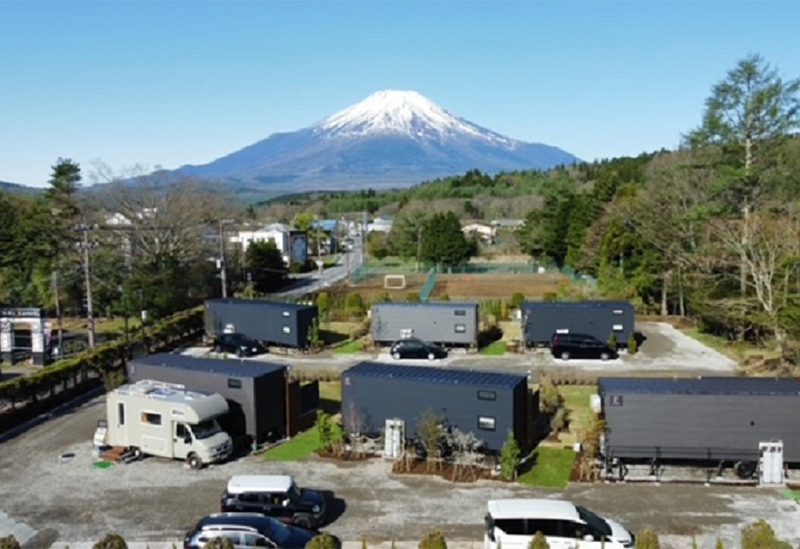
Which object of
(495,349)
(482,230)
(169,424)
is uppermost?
(482,230)

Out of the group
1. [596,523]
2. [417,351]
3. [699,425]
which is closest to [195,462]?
[596,523]

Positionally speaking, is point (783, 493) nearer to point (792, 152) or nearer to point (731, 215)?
point (731, 215)

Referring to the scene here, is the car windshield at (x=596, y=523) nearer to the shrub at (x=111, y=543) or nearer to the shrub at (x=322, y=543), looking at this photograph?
the shrub at (x=322, y=543)

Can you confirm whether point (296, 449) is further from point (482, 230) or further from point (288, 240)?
point (482, 230)

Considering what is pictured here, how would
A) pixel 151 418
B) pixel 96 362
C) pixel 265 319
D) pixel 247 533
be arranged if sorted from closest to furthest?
pixel 247 533
pixel 151 418
pixel 96 362
pixel 265 319

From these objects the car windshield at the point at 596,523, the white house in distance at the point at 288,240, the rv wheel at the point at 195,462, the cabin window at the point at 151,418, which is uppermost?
the white house in distance at the point at 288,240

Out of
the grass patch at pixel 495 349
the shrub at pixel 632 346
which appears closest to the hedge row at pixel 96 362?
→ the grass patch at pixel 495 349
